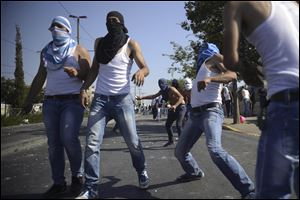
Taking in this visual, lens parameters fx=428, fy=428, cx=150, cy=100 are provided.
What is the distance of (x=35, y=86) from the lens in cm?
448

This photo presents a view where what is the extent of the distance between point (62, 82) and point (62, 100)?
18 cm

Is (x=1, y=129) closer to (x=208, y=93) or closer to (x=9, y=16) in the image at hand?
(x=9, y=16)

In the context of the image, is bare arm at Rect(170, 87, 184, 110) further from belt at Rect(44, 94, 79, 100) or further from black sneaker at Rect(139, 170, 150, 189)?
belt at Rect(44, 94, 79, 100)

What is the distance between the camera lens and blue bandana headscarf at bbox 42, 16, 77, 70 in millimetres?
4254

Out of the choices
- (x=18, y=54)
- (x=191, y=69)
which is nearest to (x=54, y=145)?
(x=18, y=54)

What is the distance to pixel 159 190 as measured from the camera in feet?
15.0

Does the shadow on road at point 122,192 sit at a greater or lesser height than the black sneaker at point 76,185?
lesser

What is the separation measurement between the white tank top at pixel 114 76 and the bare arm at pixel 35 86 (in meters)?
0.63

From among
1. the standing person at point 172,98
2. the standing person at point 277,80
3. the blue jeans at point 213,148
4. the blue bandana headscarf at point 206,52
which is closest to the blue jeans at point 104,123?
the blue jeans at point 213,148

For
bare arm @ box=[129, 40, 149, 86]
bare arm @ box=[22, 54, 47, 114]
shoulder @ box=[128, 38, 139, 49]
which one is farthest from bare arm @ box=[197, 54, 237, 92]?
bare arm @ box=[22, 54, 47, 114]

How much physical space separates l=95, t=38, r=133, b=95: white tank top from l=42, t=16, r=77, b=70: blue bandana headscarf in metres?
0.39

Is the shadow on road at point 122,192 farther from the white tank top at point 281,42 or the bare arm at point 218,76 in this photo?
the white tank top at point 281,42

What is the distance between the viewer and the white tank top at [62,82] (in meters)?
4.25

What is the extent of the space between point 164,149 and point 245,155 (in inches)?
68.6
